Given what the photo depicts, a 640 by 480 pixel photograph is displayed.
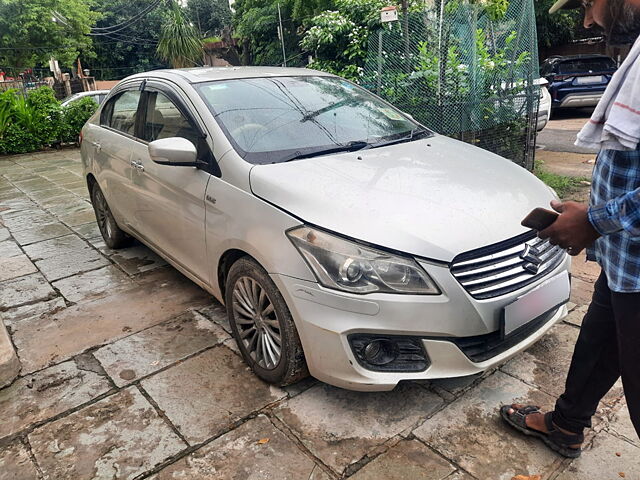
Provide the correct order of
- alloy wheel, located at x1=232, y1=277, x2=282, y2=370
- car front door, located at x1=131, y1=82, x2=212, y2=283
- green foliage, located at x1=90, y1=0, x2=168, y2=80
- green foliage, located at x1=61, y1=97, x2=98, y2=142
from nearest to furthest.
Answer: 1. alloy wheel, located at x1=232, y1=277, x2=282, y2=370
2. car front door, located at x1=131, y1=82, x2=212, y2=283
3. green foliage, located at x1=61, y1=97, x2=98, y2=142
4. green foliage, located at x1=90, y1=0, x2=168, y2=80

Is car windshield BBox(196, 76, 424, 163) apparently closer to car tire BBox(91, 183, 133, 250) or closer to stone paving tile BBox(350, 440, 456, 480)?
stone paving tile BBox(350, 440, 456, 480)

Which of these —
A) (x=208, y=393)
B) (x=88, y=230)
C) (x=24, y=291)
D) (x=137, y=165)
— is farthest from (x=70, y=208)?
(x=208, y=393)

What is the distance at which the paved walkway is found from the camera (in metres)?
2.13

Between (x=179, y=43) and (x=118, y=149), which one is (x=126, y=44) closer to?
(x=179, y=43)

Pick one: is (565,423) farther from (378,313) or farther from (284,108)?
(284,108)

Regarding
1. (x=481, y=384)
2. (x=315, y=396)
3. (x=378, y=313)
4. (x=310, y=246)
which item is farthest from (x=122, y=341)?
(x=481, y=384)

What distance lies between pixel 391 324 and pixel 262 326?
0.77 metres

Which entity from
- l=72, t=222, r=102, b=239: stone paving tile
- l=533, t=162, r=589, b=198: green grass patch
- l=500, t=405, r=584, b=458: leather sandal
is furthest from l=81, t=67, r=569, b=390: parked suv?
l=533, t=162, r=589, b=198: green grass patch

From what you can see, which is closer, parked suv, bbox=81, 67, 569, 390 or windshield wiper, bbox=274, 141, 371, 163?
parked suv, bbox=81, 67, 569, 390

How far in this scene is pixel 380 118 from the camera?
3.46m

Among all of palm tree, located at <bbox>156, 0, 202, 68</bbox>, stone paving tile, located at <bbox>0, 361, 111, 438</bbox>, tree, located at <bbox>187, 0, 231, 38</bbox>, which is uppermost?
tree, located at <bbox>187, 0, 231, 38</bbox>

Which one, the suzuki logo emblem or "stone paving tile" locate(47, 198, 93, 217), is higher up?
the suzuki logo emblem

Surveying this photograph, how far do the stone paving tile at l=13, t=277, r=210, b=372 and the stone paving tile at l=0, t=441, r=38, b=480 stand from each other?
721 millimetres

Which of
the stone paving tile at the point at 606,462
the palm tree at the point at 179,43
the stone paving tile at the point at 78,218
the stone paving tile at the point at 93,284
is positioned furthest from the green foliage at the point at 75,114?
the stone paving tile at the point at 606,462
